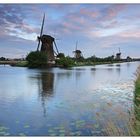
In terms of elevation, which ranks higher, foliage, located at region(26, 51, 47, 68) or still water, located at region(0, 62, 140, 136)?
foliage, located at region(26, 51, 47, 68)

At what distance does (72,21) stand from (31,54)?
0.97 metres

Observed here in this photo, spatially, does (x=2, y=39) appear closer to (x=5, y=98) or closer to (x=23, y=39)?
(x=23, y=39)

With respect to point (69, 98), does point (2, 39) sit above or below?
above

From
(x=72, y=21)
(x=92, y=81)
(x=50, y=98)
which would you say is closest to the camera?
(x=72, y=21)

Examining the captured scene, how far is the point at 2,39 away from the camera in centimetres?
406

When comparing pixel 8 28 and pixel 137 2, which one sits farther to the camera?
pixel 8 28

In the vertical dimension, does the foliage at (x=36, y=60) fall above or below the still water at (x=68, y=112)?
above

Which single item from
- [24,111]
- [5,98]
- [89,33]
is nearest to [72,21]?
[89,33]

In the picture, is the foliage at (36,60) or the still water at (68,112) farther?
the foliage at (36,60)

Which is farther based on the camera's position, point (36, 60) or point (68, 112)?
point (36, 60)

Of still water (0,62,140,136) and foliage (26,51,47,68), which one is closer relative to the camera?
still water (0,62,140,136)

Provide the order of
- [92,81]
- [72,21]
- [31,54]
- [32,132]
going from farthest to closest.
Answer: [92,81] → [31,54] → [72,21] → [32,132]

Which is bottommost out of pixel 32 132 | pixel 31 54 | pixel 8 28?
pixel 32 132

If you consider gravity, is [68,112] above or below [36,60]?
below
